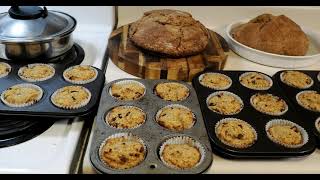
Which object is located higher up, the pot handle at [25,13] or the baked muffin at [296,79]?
the pot handle at [25,13]

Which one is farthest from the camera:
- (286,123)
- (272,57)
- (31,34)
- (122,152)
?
(272,57)

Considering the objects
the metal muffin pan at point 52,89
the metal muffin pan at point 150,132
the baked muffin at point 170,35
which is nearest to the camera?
the metal muffin pan at point 150,132

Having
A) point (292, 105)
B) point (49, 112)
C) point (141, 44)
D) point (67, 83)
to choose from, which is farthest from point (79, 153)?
point (292, 105)

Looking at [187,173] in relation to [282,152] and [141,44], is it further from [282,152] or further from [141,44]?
[141,44]

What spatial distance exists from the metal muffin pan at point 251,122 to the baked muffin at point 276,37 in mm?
168

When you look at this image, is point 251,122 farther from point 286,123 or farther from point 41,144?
point 41,144

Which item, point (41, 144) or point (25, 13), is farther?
point (25, 13)

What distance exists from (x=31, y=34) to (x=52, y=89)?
0.19 metres

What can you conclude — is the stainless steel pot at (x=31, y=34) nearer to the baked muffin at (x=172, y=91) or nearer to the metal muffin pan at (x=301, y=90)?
the baked muffin at (x=172, y=91)

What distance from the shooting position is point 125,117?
80 centimetres

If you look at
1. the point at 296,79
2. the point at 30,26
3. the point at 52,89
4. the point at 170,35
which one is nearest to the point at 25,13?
the point at 30,26

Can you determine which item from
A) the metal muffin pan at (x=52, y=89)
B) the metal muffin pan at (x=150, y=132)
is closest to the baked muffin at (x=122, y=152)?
the metal muffin pan at (x=150, y=132)

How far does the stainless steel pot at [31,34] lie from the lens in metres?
0.94

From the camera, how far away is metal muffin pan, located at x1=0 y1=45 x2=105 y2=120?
776mm
